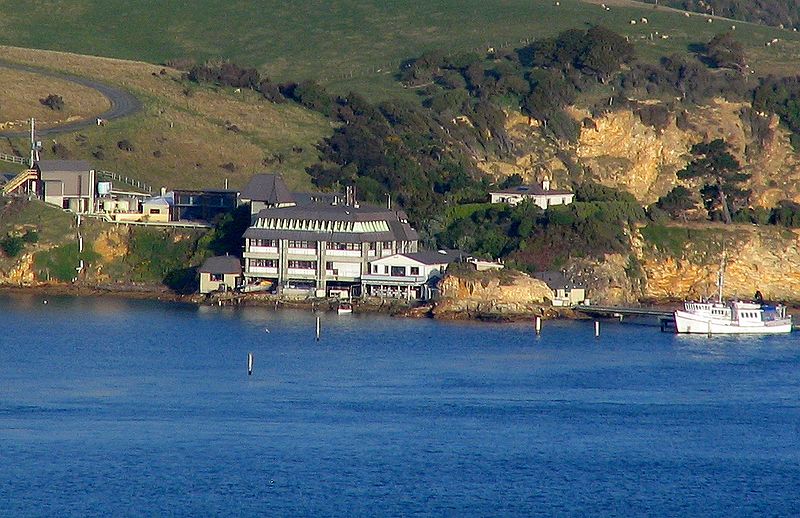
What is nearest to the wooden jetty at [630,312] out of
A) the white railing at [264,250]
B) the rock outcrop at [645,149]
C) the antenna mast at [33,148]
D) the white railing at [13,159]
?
the white railing at [264,250]

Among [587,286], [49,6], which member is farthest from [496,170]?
[49,6]

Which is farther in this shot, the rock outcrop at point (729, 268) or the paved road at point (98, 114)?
the paved road at point (98, 114)

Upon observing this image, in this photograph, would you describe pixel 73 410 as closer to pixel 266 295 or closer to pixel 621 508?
pixel 621 508

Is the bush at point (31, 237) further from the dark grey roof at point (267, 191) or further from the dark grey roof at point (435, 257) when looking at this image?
the dark grey roof at point (435, 257)

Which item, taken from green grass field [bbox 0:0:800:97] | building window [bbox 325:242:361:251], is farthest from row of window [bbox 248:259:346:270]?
green grass field [bbox 0:0:800:97]

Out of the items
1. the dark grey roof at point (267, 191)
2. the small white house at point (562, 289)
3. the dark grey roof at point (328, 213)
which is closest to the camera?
the small white house at point (562, 289)

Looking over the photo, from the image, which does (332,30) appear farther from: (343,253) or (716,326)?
(716,326)

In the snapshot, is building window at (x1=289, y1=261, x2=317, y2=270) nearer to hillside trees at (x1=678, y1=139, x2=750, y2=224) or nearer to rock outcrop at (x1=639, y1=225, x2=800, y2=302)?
rock outcrop at (x1=639, y1=225, x2=800, y2=302)
